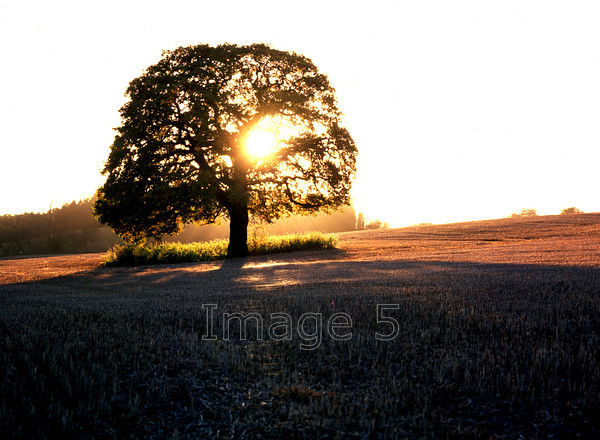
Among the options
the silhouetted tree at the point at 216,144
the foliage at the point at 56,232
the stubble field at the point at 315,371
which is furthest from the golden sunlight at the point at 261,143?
the foliage at the point at 56,232

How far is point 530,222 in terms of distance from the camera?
4291 centimetres

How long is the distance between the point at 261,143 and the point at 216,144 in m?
3.36

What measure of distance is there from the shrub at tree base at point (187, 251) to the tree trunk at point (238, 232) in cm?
172

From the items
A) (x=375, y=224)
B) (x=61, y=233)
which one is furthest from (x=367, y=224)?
Result: (x=61, y=233)

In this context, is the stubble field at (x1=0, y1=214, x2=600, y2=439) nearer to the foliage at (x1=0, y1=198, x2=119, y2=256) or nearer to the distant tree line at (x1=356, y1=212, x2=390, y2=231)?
the foliage at (x1=0, y1=198, x2=119, y2=256)

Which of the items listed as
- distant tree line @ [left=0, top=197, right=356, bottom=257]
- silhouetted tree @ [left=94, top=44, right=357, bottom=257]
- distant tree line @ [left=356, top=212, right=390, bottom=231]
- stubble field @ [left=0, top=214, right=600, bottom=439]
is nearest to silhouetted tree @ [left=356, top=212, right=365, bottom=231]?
distant tree line @ [left=356, top=212, right=390, bottom=231]

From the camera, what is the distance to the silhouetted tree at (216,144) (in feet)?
74.4

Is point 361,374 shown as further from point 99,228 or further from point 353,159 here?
point 99,228

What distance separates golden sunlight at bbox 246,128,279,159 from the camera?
24.8 metres

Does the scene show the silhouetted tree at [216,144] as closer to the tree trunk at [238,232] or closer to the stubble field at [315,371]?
the tree trunk at [238,232]

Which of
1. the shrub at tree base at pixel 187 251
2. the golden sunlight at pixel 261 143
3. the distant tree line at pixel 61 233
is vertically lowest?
the shrub at tree base at pixel 187 251

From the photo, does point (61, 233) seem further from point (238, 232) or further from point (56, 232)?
point (238, 232)

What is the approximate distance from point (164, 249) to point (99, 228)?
3274 cm

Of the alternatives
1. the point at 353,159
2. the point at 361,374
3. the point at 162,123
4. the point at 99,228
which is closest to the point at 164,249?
the point at 162,123
